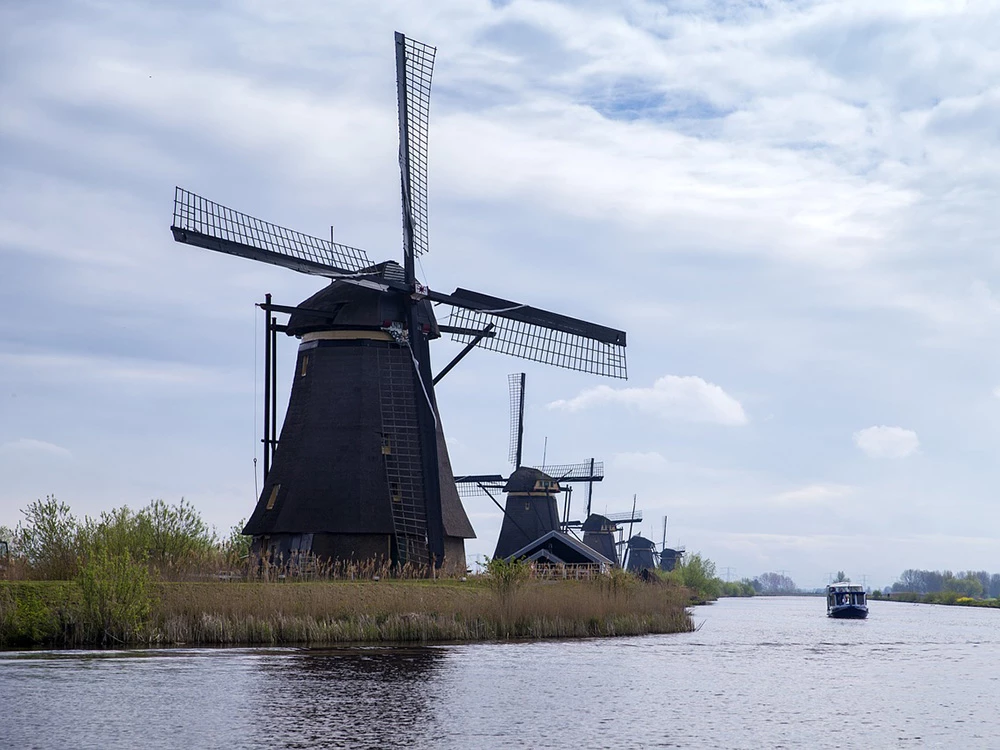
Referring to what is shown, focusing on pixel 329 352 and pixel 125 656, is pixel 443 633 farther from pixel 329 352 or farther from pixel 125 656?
pixel 329 352

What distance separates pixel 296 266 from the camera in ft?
114

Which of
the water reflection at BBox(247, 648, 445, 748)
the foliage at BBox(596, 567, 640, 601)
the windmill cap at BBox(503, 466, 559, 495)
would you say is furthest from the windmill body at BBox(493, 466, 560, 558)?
the water reflection at BBox(247, 648, 445, 748)

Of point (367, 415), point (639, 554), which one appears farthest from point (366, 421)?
point (639, 554)

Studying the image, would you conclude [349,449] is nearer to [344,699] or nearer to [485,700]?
[485,700]

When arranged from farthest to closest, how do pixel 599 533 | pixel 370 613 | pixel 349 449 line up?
1. pixel 599 533
2. pixel 349 449
3. pixel 370 613

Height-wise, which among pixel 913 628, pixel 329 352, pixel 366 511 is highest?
pixel 329 352

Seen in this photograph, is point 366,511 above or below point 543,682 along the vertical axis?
above

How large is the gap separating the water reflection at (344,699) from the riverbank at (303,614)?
8.24 ft

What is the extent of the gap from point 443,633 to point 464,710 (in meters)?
10.8

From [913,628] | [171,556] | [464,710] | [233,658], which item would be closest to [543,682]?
[464,710]

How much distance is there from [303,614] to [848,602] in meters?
45.0

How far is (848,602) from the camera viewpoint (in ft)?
218

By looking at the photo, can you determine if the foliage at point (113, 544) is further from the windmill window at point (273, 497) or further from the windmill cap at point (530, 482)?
the windmill cap at point (530, 482)

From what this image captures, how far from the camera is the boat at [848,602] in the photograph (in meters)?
65.1
